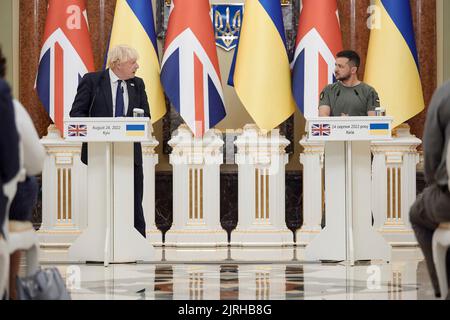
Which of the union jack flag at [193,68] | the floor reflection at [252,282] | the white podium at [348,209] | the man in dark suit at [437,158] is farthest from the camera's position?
the union jack flag at [193,68]

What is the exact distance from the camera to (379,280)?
6.78m

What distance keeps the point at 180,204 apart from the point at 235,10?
244cm

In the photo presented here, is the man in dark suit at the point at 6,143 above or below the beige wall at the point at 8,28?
below

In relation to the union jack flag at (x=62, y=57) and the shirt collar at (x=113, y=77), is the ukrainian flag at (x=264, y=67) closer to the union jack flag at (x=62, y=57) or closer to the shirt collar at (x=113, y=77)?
the union jack flag at (x=62, y=57)

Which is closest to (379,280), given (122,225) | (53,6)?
(122,225)

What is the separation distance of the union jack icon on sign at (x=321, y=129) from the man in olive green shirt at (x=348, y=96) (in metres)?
0.70

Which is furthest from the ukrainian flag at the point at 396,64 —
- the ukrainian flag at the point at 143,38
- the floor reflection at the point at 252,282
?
the floor reflection at the point at 252,282

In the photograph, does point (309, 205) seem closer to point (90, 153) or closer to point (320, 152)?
point (320, 152)

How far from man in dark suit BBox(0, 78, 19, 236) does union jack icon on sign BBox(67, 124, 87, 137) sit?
3696 mm

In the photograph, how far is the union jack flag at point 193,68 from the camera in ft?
32.8

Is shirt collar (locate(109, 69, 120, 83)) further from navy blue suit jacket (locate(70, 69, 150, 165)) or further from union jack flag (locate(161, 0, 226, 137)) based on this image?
union jack flag (locate(161, 0, 226, 137))

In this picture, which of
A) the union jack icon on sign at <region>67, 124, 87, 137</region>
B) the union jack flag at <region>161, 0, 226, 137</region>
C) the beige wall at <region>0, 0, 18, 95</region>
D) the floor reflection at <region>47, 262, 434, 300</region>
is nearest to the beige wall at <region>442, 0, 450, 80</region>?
the union jack flag at <region>161, 0, 226, 137</region>

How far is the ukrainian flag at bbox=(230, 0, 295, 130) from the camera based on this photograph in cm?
1006

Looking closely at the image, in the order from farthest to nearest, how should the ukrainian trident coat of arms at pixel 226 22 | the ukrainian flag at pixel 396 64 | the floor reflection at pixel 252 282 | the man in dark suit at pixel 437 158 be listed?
the ukrainian trident coat of arms at pixel 226 22
the ukrainian flag at pixel 396 64
the floor reflection at pixel 252 282
the man in dark suit at pixel 437 158
